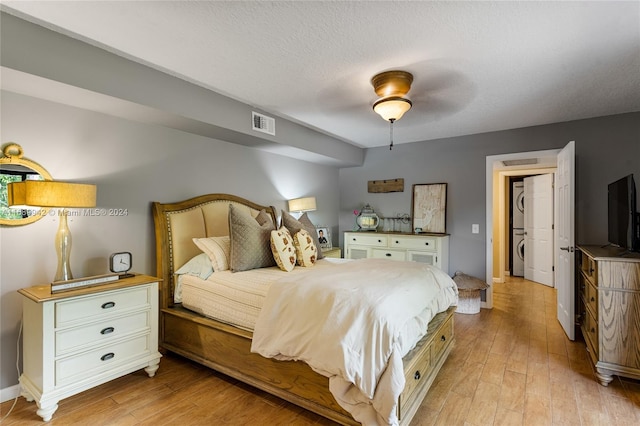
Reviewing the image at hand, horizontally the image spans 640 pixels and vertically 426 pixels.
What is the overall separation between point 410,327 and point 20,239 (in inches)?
106

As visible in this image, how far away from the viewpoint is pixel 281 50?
212 cm

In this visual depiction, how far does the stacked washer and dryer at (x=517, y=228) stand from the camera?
6.38 metres

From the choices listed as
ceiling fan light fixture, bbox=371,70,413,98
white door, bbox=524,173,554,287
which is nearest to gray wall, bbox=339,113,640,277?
ceiling fan light fixture, bbox=371,70,413,98

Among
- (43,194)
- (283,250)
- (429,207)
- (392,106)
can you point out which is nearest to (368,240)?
(429,207)

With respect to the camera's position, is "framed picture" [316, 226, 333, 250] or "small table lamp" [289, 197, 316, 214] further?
"framed picture" [316, 226, 333, 250]

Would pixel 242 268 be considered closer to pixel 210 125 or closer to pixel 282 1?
pixel 210 125

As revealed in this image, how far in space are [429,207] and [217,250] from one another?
3.25m

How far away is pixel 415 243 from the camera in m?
4.40

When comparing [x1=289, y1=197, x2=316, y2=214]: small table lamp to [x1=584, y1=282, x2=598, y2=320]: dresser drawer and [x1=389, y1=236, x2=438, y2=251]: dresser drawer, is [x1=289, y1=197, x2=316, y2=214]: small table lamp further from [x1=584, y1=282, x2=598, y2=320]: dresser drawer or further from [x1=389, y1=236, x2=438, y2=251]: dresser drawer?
[x1=584, y1=282, x2=598, y2=320]: dresser drawer

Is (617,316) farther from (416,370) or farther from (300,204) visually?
(300,204)

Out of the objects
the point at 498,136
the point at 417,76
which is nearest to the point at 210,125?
the point at 417,76

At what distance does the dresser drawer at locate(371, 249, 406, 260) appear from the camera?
14.7 feet

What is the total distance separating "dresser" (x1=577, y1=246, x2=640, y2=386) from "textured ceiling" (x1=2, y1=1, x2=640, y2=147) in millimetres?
1510

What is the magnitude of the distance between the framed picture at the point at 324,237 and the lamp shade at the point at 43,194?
318 cm
